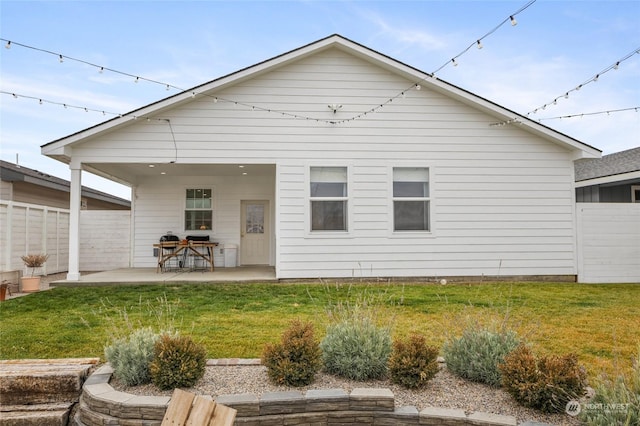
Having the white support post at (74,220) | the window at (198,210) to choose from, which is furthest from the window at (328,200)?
the white support post at (74,220)

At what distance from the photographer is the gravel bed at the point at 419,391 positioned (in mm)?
2643

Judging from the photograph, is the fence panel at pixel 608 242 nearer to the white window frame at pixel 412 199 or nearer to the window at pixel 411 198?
the white window frame at pixel 412 199

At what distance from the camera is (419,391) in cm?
291

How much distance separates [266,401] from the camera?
2.68 meters

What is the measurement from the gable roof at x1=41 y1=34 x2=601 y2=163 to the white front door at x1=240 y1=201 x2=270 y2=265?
4203mm

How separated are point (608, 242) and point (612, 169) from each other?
186 inches

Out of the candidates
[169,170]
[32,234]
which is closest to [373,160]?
[169,170]

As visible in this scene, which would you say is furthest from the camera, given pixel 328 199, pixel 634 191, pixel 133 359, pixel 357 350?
pixel 634 191

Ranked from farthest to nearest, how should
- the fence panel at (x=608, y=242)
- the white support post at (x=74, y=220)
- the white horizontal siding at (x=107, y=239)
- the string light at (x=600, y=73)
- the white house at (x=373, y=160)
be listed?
1. the white horizontal siding at (x=107, y=239)
2. the fence panel at (x=608, y=242)
3. the white house at (x=373, y=160)
4. the white support post at (x=74, y=220)
5. the string light at (x=600, y=73)

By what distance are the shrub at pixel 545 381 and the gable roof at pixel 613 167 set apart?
10.3 m

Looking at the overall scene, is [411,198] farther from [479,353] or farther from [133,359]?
[133,359]

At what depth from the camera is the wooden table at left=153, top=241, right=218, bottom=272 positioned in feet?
34.2

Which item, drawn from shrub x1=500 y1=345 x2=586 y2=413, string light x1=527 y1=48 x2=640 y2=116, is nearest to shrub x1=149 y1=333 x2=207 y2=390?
shrub x1=500 y1=345 x2=586 y2=413

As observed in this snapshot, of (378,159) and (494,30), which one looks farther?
(378,159)
